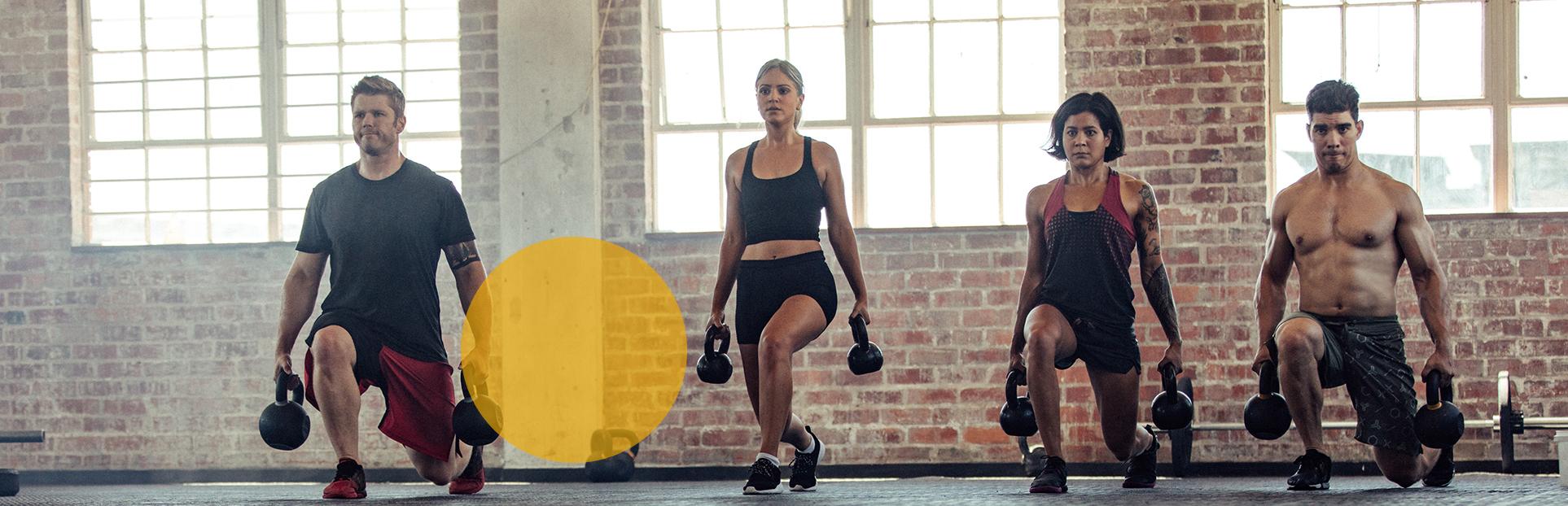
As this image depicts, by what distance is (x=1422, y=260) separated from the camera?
5477 millimetres

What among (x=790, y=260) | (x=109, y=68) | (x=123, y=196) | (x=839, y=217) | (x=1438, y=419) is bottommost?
(x=1438, y=419)

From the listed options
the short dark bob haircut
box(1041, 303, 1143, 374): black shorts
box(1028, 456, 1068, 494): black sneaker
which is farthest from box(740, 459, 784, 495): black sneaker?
the short dark bob haircut

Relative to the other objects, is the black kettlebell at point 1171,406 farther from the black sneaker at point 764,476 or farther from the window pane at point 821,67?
the window pane at point 821,67

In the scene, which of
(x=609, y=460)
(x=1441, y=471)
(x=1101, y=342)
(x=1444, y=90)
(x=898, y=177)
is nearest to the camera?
(x=1101, y=342)

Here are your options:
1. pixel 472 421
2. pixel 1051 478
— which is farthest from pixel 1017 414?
pixel 472 421

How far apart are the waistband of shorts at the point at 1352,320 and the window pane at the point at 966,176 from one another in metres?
2.49

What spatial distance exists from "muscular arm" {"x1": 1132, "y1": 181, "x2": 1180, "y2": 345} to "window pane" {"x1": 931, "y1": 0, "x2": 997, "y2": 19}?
99.9 inches

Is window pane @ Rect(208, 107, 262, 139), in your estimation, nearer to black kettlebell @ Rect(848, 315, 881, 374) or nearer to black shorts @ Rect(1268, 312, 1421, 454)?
black kettlebell @ Rect(848, 315, 881, 374)

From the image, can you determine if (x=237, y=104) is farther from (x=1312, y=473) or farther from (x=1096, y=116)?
(x=1312, y=473)

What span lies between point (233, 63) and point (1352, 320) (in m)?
5.84

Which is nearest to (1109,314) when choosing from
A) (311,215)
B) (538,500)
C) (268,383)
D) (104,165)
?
(538,500)

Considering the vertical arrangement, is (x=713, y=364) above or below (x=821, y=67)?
below

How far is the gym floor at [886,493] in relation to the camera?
500 cm

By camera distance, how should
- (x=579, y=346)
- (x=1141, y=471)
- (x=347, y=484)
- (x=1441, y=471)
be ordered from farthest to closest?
(x=579, y=346)
(x=1141, y=471)
(x=1441, y=471)
(x=347, y=484)
